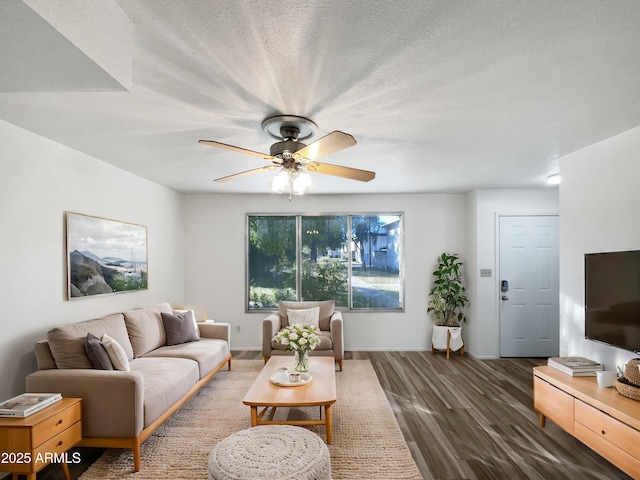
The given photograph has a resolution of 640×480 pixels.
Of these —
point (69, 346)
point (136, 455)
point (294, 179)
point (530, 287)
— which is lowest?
point (136, 455)

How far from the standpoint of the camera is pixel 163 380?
320 centimetres

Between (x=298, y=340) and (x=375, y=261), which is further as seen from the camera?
(x=375, y=261)

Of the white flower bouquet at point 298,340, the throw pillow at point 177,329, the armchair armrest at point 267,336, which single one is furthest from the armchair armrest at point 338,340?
the throw pillow at point 177,329

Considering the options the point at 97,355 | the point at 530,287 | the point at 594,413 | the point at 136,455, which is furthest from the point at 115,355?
the point at 530,287

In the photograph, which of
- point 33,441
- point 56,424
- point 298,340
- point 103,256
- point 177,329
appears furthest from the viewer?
point 177,329

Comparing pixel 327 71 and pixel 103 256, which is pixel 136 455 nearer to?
pixel 103 256

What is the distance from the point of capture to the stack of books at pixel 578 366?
125 inches

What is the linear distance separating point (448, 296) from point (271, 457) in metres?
4.38

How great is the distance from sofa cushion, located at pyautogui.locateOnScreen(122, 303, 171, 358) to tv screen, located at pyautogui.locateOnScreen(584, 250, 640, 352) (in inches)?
164

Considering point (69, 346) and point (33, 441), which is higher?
point (69, 346)

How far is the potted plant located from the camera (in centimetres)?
586

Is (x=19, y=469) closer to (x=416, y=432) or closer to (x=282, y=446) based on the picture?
(x=282, y=446)

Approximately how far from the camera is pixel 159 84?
2.18 m

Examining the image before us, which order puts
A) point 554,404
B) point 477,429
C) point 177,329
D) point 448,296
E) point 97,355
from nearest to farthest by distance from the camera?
Result: point 97,355, point 554,404, point 477,429, point 177,329, point 448,296
